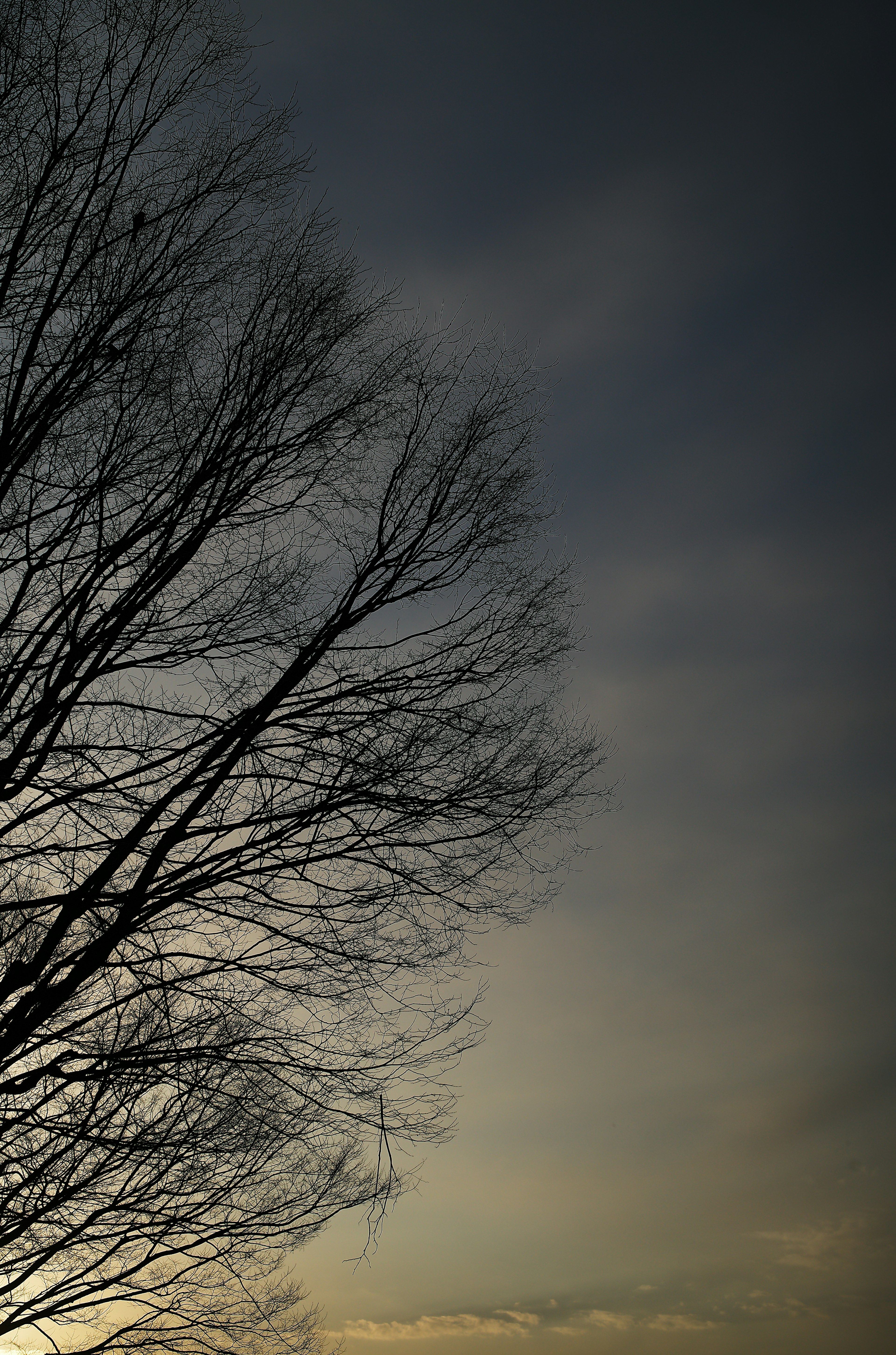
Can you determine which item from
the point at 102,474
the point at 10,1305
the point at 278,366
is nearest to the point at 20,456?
the point at 102,474

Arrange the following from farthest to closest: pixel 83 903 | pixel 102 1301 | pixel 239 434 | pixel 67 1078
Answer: pixel 102 1301 < pixel 239 434 < pixel 67 1078 < pixel 83 903

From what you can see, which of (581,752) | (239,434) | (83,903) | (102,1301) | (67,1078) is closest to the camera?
(83,903)

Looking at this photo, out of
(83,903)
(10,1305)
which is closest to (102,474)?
(83,903)

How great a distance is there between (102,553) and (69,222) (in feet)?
5.77

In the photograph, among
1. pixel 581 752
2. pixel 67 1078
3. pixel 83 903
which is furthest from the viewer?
pixel 581 752

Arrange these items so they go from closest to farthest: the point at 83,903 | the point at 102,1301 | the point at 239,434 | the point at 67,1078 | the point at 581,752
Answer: the point at 83,903, the point at 67,1078, the point at 239,434, the point at 581,752, the point at 102,1301

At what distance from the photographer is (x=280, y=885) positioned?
4.23 m

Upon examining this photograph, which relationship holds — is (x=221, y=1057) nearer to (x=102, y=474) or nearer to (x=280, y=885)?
(x=280, y=885)

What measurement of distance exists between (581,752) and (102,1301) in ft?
14.4

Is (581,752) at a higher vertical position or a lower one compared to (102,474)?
lower

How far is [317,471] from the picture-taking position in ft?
15.1

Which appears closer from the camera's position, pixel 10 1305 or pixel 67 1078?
pixel 67 1078

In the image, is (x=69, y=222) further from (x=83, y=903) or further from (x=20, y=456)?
(x=83, y=903)

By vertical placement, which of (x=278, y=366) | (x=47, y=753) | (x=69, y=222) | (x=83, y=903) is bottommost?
(x=83, y=903)
